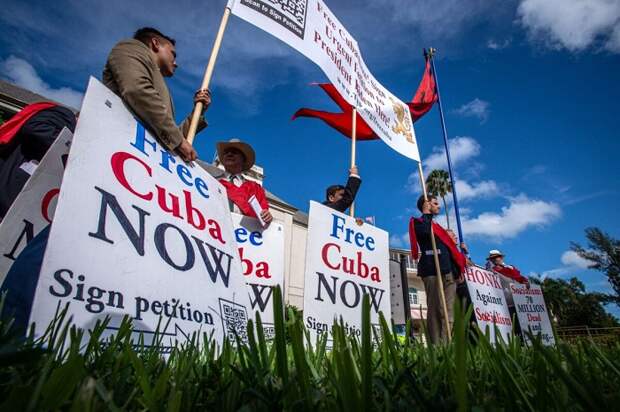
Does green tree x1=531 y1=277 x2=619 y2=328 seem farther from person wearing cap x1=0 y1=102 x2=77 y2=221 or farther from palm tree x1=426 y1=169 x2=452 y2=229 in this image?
person wearing cap x1=0 y1=102 x2=77 y2=221

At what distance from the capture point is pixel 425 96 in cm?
713

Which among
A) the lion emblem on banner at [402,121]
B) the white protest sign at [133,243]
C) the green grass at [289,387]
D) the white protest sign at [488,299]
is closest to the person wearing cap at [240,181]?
the white protest sign at [133,243]

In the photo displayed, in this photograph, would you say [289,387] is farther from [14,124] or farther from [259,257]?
[259,257]

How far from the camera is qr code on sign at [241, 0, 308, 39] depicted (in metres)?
3.45

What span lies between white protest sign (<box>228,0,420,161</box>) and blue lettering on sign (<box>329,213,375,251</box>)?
1.93m

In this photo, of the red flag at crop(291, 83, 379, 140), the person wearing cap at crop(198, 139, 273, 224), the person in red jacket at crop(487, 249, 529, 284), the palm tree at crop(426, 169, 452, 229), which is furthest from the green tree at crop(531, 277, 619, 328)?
the person wearing cap at crop(198, 139, 273, 224)

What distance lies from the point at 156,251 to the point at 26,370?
0.84 meters

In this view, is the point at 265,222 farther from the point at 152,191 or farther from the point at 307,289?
the point at 152,191

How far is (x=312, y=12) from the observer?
13.7ft

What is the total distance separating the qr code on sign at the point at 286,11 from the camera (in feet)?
11.3

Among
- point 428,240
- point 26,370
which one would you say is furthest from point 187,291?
point 428,240

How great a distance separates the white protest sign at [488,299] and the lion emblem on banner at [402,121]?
2.25 metres

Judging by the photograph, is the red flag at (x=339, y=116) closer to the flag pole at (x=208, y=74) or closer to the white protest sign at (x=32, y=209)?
the flag pole at (x=208, y=74)

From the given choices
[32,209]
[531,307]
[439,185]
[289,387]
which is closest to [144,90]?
[32,209]
